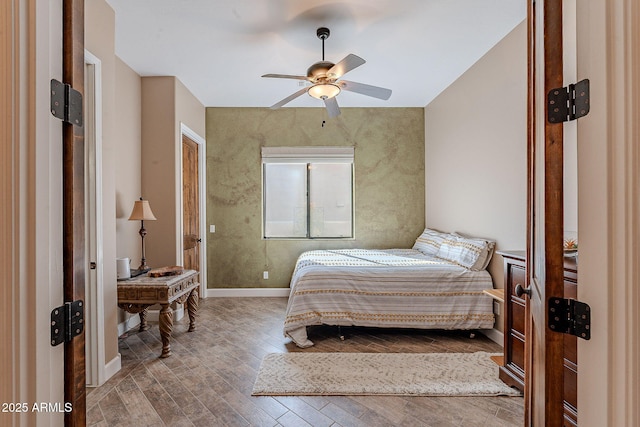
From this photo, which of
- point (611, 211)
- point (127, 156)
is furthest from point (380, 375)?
point (127, 156)

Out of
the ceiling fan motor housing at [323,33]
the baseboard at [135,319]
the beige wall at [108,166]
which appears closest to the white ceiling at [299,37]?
the ceiling fan motor housing at [323,33]

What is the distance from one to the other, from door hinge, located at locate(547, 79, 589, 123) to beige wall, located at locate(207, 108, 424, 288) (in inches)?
157

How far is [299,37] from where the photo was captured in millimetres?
2889

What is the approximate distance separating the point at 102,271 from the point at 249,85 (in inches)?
108

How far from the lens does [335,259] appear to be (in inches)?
146

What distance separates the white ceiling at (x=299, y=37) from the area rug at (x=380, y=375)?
290 centimetres

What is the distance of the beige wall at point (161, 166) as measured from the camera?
357cm

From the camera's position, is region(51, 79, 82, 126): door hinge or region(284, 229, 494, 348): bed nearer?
region(51, 79, 82, 126): door hinge

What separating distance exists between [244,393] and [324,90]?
103 inches

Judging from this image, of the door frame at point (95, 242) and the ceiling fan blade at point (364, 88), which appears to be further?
the ceiling fan blade at point (364, 88)

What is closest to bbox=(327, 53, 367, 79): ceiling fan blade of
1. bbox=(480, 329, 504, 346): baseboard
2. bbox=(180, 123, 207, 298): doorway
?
bbox=(180, 123, 207, 298): doorway

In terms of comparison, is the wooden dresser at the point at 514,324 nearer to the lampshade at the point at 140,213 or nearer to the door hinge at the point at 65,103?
the door hinge at the point at 65,103

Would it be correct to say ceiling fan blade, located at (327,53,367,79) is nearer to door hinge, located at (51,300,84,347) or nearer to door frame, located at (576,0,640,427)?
door frame, located at (576,0,640,427)

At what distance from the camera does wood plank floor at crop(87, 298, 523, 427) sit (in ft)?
6.18
